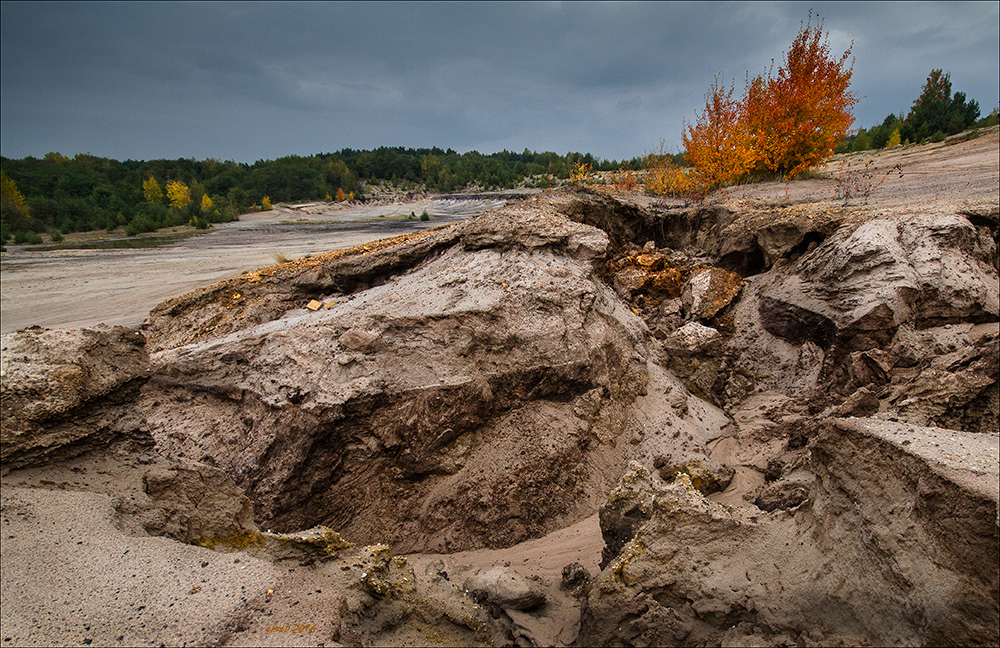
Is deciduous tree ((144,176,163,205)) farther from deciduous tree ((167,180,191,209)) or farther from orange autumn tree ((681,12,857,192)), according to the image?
orange autumn tree ((681,12,857,192))

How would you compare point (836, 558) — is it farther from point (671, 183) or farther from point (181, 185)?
point (181, 185)

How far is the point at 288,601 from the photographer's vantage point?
2225mm

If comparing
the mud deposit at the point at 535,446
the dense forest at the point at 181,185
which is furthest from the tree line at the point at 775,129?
the dense forest at the point at 181,185

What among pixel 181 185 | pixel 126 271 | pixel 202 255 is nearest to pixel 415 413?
pixel 126 271

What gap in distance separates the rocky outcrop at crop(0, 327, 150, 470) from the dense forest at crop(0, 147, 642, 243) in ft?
123

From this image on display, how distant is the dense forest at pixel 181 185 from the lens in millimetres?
35156

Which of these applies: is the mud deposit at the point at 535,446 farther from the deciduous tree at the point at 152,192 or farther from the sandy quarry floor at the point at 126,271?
the deciduous tree at the point at 152,192

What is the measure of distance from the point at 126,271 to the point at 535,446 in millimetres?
23412

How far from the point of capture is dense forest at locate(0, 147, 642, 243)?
35156mm

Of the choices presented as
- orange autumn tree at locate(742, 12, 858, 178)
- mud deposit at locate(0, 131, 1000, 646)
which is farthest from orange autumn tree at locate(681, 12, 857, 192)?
mud deposit at locate(0, 131, 1000, 646)

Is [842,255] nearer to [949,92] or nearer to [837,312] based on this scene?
[837,312]

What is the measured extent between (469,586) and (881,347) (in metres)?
5.93

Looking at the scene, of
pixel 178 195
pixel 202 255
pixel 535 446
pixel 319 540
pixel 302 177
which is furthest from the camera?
pixel 302 177

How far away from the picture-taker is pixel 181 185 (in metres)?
50.4
